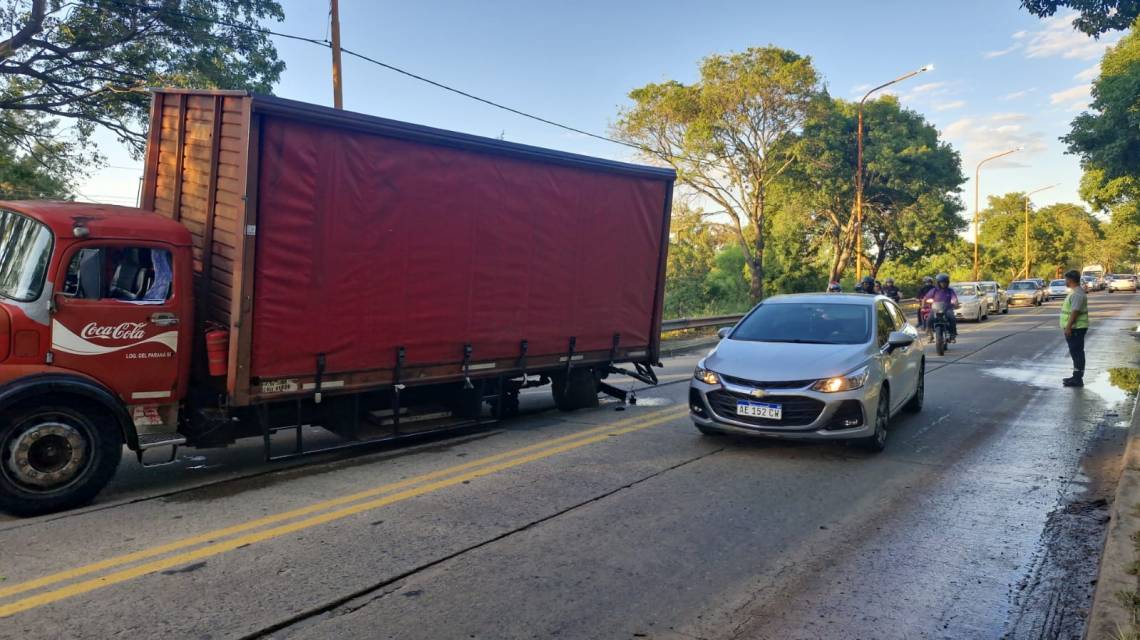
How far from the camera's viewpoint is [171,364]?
589 centimetres

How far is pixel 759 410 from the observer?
267 inches

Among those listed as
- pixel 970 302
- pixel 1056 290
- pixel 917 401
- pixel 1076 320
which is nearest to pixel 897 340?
pixel 917 401

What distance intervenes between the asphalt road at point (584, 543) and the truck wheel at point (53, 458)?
0.16 meters

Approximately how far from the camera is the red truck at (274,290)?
5340 millimetres

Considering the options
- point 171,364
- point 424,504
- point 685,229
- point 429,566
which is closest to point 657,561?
point 429,566

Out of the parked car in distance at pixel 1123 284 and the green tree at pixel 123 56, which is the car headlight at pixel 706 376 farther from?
the parked car in distance at pixel 1123 284

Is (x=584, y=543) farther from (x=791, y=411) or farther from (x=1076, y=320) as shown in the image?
(x=1076, y=320)

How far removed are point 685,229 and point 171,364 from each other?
1129 inches

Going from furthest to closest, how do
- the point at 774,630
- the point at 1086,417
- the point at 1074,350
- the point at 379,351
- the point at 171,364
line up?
the point at 1074,350 → the point at 1086,417 → the point at 379,351 → the point at 171,364 → the point at 774,630

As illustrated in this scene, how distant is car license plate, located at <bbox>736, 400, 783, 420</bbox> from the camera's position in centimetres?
673

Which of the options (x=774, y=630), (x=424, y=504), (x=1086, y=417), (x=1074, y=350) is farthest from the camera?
(x=1074, y=350)

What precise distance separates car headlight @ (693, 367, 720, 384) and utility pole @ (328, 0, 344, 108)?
1096cm

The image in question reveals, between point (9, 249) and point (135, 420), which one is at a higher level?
point (9, 249)

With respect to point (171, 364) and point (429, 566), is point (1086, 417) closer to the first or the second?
point (429, 566)
